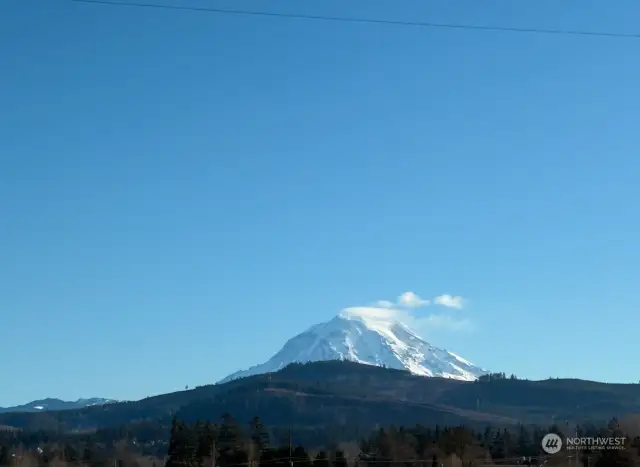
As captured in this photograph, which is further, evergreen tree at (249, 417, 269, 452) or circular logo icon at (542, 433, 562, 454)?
evergreen tree at (249, 417, 269, 452)

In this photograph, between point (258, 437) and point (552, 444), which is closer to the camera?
point (552, 444)

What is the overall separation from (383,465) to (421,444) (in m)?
5.88

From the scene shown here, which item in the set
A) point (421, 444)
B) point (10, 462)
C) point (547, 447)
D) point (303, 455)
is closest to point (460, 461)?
point (547, 447)

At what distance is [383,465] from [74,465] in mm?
39793

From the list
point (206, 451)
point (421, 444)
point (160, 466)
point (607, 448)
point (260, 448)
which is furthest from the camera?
point (160, 466)

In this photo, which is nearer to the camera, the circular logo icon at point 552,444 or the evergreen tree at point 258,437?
the circular logo icon at point 552,444

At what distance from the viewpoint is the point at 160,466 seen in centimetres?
15988

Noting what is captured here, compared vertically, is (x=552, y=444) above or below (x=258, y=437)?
below

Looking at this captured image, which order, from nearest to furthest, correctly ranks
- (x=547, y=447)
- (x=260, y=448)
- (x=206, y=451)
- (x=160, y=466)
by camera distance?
(x=547, y=447), (x=206, y=451), (x=260, y=448), (x=160, y=466)

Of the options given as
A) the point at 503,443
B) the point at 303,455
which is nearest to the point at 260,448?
the point at 303,455

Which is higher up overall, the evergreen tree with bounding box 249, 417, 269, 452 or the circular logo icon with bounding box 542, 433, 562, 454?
the evergreen tree with bounding box 249, 417, 269, 452

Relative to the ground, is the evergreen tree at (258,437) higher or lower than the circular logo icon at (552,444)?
higher

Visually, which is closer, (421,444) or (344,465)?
(344,465)

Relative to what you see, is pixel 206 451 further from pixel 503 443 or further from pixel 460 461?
pixel 503 443
